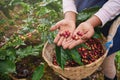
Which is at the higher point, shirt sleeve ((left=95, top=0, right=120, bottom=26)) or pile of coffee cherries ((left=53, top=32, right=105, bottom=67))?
shirt sleeve ((left=95, top=0, right=120, bottom=26))

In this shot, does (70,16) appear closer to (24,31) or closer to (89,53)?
(89,53)

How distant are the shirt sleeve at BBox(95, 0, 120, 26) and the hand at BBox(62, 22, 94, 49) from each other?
0.11 metres

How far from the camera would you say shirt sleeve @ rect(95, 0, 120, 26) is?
1783 mm

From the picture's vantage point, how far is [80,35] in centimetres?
169

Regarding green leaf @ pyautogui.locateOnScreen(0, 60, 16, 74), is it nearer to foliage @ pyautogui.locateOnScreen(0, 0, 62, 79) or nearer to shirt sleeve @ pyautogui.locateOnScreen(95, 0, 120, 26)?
foliage @ pyautogui.locateOnScreen(0, 0, 62, 79)

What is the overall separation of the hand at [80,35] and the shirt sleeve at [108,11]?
0.38 ft

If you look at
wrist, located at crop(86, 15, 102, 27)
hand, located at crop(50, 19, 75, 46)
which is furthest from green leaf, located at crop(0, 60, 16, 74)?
wrist, located at crop(86, 15, 102, 27)

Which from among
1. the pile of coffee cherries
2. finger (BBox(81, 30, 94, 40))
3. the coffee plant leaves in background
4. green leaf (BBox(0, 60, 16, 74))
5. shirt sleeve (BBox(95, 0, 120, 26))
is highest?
shirt sleeve (BBox(95, 0, 120, 26))

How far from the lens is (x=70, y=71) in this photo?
1.76 meters

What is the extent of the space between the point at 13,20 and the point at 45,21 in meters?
0.98

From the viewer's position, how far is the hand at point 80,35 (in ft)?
5.55

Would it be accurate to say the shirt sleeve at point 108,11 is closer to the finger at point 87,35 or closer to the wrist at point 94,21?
the wrist at point 94,21

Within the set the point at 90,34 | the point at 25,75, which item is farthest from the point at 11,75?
the point at 90,34

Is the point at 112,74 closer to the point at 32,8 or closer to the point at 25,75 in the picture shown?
the point at 25,75
